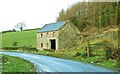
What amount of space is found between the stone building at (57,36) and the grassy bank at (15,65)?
43 cm

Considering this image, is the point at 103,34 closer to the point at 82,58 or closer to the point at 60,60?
the point at 82,58

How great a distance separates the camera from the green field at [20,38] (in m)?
5.33

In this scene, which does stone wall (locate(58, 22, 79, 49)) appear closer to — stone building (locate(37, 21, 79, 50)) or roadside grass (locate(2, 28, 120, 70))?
stone building (locate(37, 21, 79, 50))

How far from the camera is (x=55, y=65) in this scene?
5.21 meters

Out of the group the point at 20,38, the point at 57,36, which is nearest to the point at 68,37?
the point at 57,36

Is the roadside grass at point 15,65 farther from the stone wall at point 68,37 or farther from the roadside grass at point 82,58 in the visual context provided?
the stone wall at point 68,37

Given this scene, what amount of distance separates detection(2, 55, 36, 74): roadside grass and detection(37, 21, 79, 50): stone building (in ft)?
1.42

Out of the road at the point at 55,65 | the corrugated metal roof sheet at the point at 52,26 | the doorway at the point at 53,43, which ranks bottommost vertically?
the road at the point at 55,65

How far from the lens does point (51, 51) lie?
546 cm

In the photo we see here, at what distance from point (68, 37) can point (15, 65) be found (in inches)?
48.2

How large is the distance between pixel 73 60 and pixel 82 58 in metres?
0.26

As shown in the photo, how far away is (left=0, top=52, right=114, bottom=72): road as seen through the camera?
5098 mm

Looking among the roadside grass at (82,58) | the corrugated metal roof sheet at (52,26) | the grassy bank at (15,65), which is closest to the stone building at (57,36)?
the corrugated metal roof sheet at (52,26)

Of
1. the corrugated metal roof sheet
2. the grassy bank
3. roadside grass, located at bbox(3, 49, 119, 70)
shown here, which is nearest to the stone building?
the corrugated metal roof sheet
